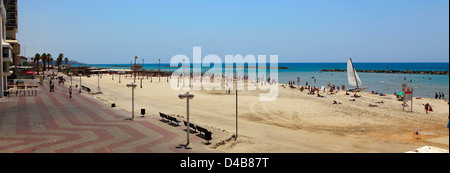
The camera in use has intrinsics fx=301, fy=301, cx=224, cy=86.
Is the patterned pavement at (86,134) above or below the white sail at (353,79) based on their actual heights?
below

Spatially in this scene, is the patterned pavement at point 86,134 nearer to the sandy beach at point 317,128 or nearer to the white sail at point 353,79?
the sandy beach at point 317,128

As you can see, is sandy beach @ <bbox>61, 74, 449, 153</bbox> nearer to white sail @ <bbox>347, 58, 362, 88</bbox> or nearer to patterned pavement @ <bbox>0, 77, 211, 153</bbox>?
patterned pavement @ <bbox>0, 77, 211, 153</bbox>

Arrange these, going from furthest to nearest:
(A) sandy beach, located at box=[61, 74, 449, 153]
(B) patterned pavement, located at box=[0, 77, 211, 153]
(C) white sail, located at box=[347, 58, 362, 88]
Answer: (C) white sail, located at box=[347, 58, 362, 88] < (A) sandy beach, located at box=[61, 74, 449, 153] < (B) patterned pavement, located at box=[0, 77, 211, 153]

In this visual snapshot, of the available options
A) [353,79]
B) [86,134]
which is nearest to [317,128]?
[86,134]

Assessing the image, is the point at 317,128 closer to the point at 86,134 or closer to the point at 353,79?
the point at 86,134

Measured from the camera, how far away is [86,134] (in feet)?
50.2

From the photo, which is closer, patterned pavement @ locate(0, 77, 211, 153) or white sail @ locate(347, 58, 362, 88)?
patterned pavement @ locate(0, 77, 211, 153)

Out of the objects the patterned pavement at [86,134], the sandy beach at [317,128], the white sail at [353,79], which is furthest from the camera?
the white sail at [353,79]

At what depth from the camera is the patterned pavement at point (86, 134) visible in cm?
1293

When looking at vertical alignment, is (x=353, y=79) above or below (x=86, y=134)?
above

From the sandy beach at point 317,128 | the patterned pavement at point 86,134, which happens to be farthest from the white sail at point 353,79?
the patterned pavement at point 86,134

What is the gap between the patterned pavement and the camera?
1293cm

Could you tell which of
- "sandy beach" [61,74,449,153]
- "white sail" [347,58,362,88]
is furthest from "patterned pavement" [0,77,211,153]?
"white sail" [347,58,362,88]
